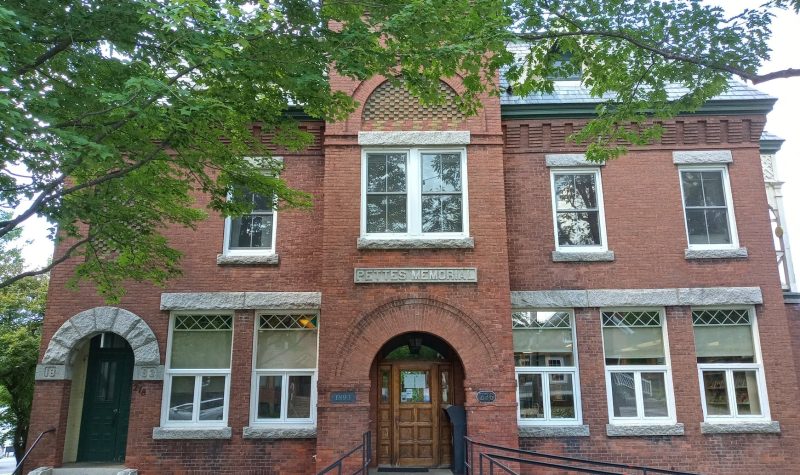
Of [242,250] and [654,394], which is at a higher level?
[242,250]

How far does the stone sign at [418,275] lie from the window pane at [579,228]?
2540mm

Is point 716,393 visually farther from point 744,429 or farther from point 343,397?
point 343,397

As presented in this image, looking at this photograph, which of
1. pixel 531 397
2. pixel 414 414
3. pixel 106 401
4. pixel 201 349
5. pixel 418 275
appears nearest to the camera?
pixel 418 275

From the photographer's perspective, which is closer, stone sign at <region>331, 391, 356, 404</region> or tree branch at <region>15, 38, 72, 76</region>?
tree branch at <region>15, 38, 72, 76</region>

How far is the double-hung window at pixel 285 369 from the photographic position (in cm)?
1074

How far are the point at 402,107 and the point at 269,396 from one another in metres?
6.24

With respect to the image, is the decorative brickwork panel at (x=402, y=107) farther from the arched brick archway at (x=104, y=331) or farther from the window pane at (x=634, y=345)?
the arched brick archway at (x=104, y=331)

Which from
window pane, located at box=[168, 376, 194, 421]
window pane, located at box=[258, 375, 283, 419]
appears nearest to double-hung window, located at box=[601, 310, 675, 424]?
window pane, located at box=[258, 375, 283, 419]

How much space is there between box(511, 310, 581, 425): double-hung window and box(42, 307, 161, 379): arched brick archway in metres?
7.04

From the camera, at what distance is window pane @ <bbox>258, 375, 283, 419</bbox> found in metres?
10.8

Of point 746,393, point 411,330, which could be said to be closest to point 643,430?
point 746,393

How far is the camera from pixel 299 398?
10.8 metres

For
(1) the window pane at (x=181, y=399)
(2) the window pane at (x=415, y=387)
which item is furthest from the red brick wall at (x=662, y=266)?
(1) the window pane at (x=181, y=399)

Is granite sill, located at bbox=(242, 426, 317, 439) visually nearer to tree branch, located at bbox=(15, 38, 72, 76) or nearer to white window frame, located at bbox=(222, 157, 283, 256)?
white window frame, located at bbox=(222, 157, 283, 256)
